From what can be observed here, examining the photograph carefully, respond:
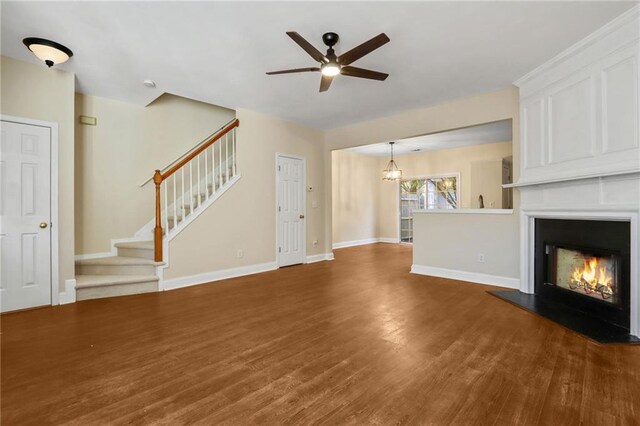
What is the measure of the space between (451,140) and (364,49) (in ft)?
18.3

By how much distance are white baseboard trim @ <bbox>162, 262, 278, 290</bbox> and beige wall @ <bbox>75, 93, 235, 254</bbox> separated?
53.1 inches

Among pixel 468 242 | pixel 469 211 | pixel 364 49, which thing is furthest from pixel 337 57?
pixel 468 242

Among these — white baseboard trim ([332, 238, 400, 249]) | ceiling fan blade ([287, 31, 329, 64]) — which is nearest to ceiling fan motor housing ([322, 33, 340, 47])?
ceiling fan blade ([287, 31, 329, 64])

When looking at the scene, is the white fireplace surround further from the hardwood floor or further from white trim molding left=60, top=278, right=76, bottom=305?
white trim molding left=60, top=278, right=76, bottom=305

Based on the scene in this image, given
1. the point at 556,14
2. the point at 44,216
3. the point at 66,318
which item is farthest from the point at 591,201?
the point at 44,216

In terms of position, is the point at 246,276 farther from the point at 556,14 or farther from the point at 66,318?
the point at 556,14

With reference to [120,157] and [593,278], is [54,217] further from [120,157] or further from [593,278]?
[593,278]

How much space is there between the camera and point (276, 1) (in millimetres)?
2377

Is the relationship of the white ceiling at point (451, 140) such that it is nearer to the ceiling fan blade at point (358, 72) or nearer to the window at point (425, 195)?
the window at point (425, 195)

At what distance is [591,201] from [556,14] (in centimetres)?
176

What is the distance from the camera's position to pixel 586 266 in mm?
3135

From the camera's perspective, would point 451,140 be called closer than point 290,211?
No

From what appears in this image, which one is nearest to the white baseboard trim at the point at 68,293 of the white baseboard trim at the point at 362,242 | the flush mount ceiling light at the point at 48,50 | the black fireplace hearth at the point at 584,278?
the flush mount ceiling light at the point at 48,50

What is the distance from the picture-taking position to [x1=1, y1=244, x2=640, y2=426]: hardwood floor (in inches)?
63.0
